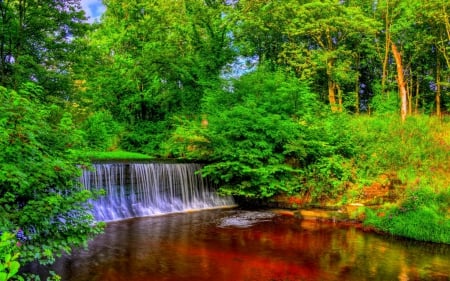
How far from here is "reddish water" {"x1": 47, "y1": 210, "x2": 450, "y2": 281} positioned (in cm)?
777

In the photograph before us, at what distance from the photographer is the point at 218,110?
53.4 feet

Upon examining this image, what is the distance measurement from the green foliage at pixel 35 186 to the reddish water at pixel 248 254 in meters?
2.55

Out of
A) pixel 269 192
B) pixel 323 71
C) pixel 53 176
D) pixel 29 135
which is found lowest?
pixel 269 192

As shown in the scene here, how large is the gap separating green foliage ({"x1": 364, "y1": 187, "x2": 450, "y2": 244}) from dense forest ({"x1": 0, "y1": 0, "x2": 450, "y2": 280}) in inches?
1.4

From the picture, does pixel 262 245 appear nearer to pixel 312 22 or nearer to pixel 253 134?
pixel 253 134

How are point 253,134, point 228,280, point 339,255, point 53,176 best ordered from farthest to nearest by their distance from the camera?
point 253,134 < point 339,255 < point 228,280 < point 53,176

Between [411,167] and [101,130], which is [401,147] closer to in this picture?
[411,167]

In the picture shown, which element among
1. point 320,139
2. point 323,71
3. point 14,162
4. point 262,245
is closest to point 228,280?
point 262,245

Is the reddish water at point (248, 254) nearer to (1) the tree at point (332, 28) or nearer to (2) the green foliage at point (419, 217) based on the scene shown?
(2) the green foliage at point (419, 217)

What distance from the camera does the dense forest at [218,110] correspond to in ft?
17.3

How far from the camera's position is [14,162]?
4754 mm

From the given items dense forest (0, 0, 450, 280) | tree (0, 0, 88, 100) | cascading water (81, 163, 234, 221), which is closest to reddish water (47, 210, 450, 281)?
cascading water (81, 163, 234, 221)

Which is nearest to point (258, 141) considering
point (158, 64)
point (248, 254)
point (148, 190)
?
point (148, 190)

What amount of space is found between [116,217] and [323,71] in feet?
62.0
